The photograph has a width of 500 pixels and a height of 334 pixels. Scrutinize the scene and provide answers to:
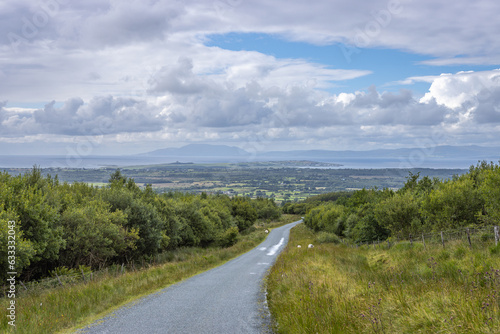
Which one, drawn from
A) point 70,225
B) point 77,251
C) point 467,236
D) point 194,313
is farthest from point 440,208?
point 70,225

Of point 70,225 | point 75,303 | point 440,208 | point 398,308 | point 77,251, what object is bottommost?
point 77,251

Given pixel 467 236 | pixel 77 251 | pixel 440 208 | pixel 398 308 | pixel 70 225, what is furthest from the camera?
pixel 440 208

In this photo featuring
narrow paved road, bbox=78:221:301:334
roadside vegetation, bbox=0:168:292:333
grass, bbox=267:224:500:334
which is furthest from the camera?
roadside vegetation, bbox=0:168:292:333

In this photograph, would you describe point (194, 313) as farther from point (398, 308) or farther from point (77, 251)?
point (77, 251)

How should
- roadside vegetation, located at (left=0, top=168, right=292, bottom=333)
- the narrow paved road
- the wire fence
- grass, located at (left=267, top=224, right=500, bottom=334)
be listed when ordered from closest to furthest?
1. grass, located at (left=267, top=224, right=500, bottom=334)
2. the narrow paved road
3. roadside vegetation, located at (left=0, top=168, right=292, bottom=333)
4. the wire fence

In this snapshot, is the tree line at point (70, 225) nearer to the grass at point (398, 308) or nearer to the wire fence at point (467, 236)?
the grass at point (398, 308)

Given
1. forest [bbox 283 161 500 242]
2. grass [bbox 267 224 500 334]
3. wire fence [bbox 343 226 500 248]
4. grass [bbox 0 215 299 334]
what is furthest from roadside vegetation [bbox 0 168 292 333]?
forest [bbox 283 161 500 242]

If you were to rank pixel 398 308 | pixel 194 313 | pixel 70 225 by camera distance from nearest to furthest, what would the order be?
1. pixel 398 308
2. pixel 194 313
3. pixel 70 225

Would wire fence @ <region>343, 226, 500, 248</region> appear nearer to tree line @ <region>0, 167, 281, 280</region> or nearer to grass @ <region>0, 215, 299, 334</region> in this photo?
grass @ <region>0, 215, 299, 334</region>

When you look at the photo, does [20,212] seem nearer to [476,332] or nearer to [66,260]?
[66,260]

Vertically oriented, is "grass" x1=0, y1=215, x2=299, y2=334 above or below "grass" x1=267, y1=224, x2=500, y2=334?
below

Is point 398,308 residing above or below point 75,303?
above

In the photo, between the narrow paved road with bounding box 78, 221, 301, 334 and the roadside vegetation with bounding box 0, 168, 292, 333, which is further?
the roadside vegetation with bounding box 0, 168, 292, 333

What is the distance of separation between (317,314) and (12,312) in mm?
10573
